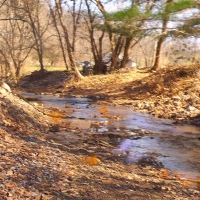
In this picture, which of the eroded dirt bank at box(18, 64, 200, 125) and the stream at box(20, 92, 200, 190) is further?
the eroded dirt bank at box(18, 64, 200, 125)

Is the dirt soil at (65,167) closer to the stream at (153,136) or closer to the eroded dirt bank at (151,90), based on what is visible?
the stream at (153,136)

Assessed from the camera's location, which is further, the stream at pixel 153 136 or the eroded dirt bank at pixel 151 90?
the eroded dirt bank at pixel 151 90

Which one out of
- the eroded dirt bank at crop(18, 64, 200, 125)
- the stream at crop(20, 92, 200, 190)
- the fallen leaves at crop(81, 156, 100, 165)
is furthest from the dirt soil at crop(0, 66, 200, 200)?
the eroded dirt bank at crop(18, 64, 200, 125)

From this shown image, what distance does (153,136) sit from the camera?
9.28m

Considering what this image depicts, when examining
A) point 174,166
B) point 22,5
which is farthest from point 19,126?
point 22,5

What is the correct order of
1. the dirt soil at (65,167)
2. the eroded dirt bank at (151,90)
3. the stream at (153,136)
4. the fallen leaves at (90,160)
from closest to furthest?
1. the dirt soil at (65,167)
2. the fallen leaves at (90,160)
3. the stream at (153,136)
4. the eroded dirt bank at (151,90)

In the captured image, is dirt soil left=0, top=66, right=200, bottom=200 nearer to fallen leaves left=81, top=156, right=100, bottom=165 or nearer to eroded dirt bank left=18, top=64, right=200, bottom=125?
fallen leaves left=81, top=156, right=100, bottom=165

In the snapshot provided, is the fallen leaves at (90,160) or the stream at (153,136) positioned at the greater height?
the fallen leaves at (90,160)

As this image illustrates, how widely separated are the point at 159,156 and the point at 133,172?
1.51m

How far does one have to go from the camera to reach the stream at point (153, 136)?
22.3ft

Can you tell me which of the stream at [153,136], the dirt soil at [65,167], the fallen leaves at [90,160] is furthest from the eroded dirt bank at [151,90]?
the fallen leaves at [90,160]

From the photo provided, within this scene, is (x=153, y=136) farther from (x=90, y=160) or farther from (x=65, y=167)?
(x=65, y=167)

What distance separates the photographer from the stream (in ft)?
22.3

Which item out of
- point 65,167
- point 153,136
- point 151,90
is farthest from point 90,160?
point 151,90
